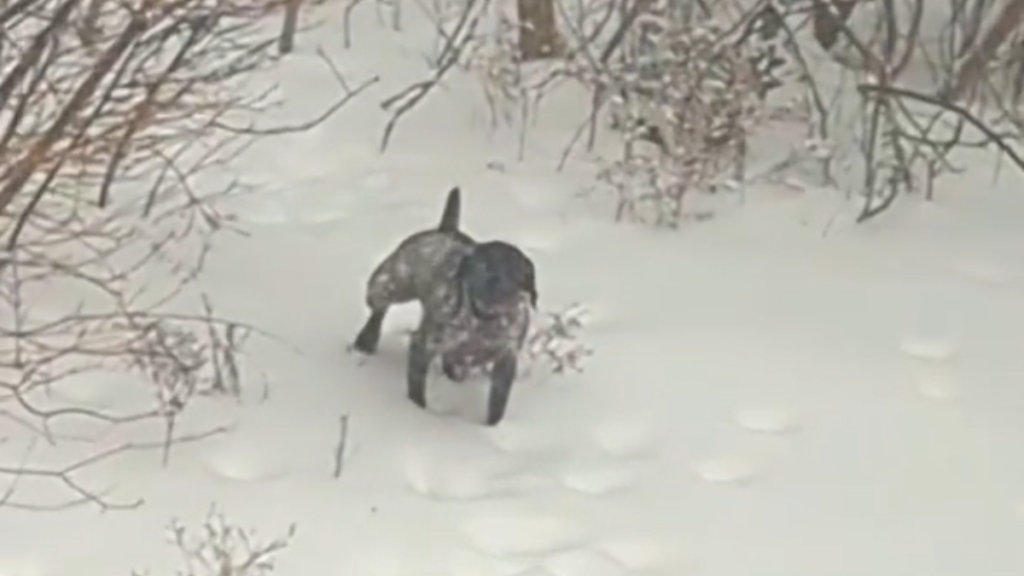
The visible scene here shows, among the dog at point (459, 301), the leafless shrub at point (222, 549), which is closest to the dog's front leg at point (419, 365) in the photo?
the dog at point (459, 301)

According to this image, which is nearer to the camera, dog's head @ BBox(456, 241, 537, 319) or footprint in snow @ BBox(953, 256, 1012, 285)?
dog's head @ BBox(456, 241, 537, 319)

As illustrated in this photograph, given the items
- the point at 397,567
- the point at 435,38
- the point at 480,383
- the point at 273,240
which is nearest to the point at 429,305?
the point at 480,383

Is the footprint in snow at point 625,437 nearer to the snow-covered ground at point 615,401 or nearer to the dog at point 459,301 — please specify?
the snow-covered ground at point 615,401

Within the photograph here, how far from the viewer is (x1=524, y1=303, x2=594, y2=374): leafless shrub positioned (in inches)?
190

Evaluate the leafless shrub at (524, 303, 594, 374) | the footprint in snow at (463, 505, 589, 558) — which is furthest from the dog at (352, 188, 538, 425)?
the footprint in snow at (463, 505, 589, 558)

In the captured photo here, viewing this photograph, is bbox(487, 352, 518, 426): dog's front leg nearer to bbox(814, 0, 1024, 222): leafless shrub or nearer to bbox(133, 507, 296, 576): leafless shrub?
bbox(133, 507, 296, 576): leafless shrub

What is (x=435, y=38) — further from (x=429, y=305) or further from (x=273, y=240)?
(x=429, y=305)

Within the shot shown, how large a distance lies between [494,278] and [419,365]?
37 cm

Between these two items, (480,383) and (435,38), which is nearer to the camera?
(480,383)

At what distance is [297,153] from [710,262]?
1318mm

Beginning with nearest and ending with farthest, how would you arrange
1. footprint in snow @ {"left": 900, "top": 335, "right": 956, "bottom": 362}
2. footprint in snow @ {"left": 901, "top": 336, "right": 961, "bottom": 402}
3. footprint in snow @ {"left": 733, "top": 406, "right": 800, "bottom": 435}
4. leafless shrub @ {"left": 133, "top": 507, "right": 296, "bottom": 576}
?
1. leafless shrub @ {"left": 133, "top": 507, "right": 296, "bottom": 576}
2. footprint in snow @ {"left": 733, "top": 406, "right": 800, "bottom": 435}
3. footprint in snow @ {"left": 901, "top": 336, "right": 961, "bottom": 402}
4. footprint in snow @ {"left": 900, "top": 335, "right": 956, "bottom": 362}

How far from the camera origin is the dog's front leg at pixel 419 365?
4512mm

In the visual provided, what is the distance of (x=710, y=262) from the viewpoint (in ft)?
18.0

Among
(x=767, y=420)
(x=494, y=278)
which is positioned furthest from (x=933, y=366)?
(x=494, y=278)
